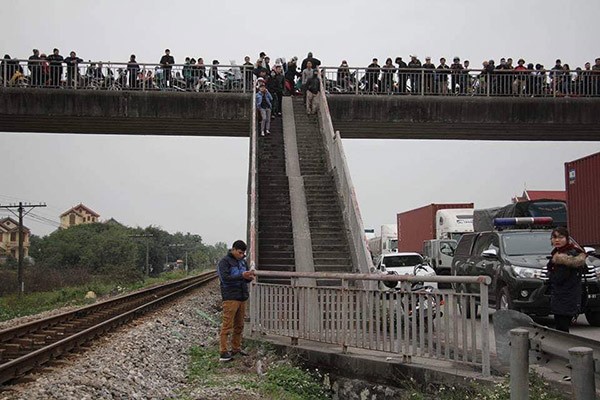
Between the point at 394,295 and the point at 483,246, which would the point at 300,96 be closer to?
the point at 483,246

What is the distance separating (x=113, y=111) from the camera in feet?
74.4

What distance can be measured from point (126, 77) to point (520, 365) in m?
21.7

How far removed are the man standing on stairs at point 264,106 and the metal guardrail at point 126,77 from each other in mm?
4668

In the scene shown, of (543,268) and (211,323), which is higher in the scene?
(543,268)

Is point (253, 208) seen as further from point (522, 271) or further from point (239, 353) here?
point (522, 271)

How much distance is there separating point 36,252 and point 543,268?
84.1 meters

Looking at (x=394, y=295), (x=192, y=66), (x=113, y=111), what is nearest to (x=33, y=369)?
(x=394, y=295)

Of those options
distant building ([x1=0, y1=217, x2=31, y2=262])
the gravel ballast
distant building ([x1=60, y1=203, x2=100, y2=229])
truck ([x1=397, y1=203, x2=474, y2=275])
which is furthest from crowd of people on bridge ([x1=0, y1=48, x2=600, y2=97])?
distant building ([x1=60, y1=203, x2=100, y2=229])

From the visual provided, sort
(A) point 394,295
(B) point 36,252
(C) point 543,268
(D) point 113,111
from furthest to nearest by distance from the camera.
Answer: (B) point 36,252, (D) point 113,111, (C) point 543,268, (A) point 394,295

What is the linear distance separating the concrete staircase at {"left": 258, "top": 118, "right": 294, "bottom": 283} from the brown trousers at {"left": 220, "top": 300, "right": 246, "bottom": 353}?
9.22 ft

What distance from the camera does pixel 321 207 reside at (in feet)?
49.9

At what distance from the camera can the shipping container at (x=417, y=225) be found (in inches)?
1163

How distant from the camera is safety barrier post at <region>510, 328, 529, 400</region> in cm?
411

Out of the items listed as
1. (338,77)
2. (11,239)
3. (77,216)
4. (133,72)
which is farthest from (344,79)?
(77,216)
